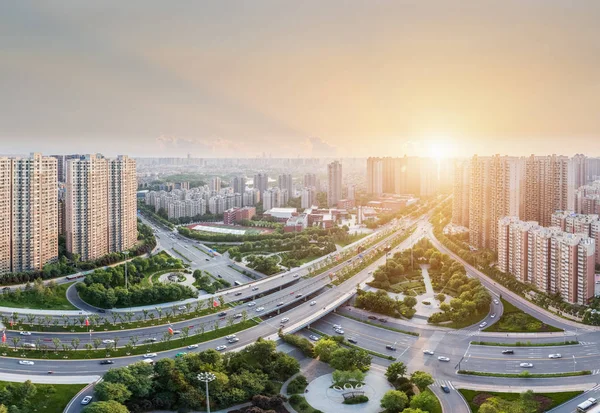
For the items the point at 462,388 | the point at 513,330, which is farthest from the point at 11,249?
the point at 513,330

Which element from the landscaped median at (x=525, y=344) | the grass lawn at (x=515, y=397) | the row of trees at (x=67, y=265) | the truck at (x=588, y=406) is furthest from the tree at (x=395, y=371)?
the row of trees at (x=67, y=265)

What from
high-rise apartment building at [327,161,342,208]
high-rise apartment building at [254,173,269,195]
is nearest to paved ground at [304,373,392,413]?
high-rise apartment building at [327,161,342,208]

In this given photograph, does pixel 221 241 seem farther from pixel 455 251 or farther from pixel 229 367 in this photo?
pixel 229 367

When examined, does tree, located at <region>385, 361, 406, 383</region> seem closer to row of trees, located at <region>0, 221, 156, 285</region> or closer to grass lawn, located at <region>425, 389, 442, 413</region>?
grass lawn, located at <region>425, 389, 442, 413</region>

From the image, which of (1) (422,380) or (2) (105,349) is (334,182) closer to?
(2) (105,349)

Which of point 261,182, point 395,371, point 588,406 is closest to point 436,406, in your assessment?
point 395,371

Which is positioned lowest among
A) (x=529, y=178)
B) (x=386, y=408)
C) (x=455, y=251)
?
(x=386, y=408)
